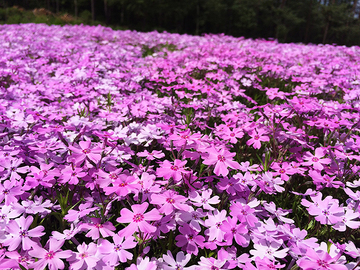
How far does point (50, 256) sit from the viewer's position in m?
1.30

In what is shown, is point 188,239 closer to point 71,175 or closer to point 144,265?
point 144,265

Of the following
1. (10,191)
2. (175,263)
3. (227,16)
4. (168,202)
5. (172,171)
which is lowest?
(175,263)

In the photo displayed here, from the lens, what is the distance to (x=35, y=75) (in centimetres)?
445

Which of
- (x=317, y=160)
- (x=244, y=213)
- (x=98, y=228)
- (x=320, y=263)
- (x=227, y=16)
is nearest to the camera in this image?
(x=320, y=263)

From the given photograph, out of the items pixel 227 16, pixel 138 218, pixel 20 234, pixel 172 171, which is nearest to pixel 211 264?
pixel 138 218

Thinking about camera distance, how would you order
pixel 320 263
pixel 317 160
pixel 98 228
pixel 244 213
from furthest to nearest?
pixel 317 160, pixel 244 213, pixel 98 228, pixel 320 263

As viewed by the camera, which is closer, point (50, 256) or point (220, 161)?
point (50, 256)

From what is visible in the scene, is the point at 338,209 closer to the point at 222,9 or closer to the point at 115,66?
the point at 115,66

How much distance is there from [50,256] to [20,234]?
0.25 metres

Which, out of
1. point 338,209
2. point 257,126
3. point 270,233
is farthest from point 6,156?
point 338,209

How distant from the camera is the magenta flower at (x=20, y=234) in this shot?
52.9 inches

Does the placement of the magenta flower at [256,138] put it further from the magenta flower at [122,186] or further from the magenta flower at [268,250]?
the magenta flower at [122,186]

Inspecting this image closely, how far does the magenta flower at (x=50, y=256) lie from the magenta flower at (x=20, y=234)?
0.25 ft

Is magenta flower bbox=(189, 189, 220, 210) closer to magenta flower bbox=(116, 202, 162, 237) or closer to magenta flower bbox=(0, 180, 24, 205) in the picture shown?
magenta flower bbox=(116, 202, 162, 237)
